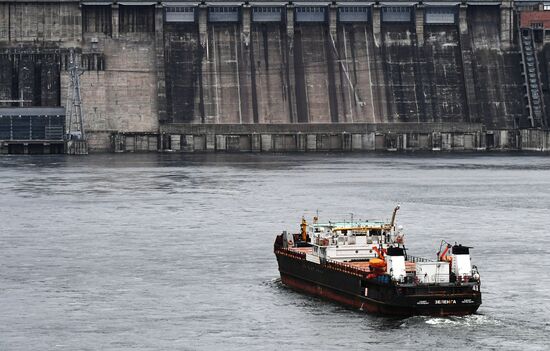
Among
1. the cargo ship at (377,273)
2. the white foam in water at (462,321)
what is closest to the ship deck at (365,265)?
the cargo ship at (377,273)

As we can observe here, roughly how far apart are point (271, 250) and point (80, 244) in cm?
1240

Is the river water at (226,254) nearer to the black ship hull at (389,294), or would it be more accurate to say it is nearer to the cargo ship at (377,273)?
the black ship hull at (389,294)

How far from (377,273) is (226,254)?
23685 millimetres

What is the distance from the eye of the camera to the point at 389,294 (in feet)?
191

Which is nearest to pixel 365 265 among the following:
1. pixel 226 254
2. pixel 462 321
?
pixel 462 321

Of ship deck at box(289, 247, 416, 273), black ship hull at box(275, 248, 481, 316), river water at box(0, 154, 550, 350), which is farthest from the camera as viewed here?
ship deck at box(289, 247, 416, 273)

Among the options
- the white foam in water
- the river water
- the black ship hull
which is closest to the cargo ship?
the black ship hull

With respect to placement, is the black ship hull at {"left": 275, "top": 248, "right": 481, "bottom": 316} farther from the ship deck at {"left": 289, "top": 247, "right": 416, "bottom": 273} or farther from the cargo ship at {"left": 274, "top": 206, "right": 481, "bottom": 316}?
the ship deck at {"left": 289, "top": 247, "right": 416, "bottom": 273}

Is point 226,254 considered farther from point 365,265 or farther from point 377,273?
point 377,273

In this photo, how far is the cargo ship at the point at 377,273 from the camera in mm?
57781

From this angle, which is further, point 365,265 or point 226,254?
point 226,254

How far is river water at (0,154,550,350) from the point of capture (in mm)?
56812

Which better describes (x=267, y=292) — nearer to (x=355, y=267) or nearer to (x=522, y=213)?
(x=355, y=267)

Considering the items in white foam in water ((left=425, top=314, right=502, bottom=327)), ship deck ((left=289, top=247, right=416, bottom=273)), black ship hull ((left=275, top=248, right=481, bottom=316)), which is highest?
ship deck ((left=289, top=247, right=416, bottom=273))
